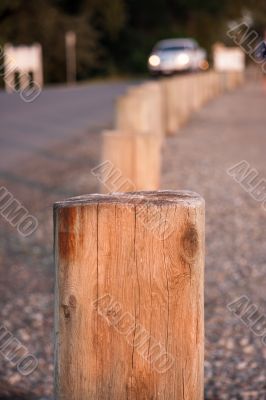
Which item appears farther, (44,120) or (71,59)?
(71,59)

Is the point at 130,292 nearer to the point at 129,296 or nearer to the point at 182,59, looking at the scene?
the point at 129,296

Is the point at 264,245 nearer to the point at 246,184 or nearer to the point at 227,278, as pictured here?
the point at 227,278

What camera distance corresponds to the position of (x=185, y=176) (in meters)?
12.2

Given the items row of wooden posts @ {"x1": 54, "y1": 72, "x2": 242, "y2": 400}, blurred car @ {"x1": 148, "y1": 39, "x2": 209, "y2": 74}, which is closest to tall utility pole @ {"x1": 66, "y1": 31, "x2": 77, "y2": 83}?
blurred car @ {"x1": 148, "y1": 39, "x2": 209, "y2": 74}

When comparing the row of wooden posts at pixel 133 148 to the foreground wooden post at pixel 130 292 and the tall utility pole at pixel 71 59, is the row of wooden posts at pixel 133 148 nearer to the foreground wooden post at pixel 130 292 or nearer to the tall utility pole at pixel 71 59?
the foreground wooden post at pixel 130 292

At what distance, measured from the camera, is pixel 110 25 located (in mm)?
53438

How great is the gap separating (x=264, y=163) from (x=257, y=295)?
7.51 m

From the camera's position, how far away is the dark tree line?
46156 millimetres

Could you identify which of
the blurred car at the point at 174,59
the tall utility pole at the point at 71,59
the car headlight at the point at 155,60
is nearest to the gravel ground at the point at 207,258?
the blurred car at the point at 174,59

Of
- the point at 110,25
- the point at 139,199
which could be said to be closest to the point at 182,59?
the point at 110,25

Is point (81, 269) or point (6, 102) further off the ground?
point (6, 102)

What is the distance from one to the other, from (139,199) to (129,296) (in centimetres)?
27

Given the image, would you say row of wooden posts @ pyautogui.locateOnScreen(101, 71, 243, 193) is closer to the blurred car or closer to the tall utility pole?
the blurred car

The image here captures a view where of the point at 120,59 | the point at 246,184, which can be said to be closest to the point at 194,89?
the point at 246,184
